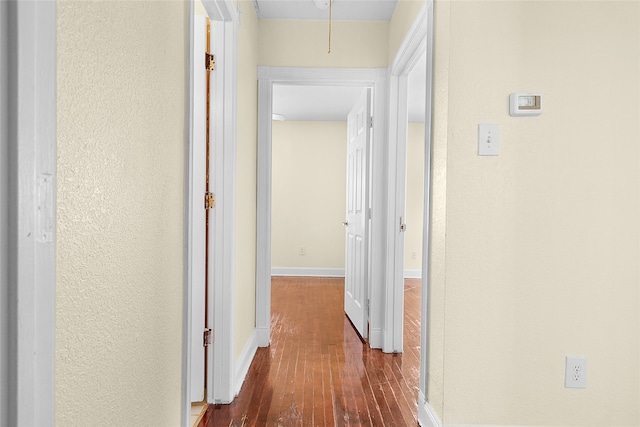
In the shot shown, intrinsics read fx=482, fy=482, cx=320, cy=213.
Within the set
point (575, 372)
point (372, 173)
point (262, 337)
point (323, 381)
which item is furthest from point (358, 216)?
point (575, 372)

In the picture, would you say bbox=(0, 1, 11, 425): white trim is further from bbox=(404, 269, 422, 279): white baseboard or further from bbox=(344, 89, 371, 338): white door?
bbox=(404, 269, 422, 279): white baseboard

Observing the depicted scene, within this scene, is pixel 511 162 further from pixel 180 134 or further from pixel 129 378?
pixel 129 378

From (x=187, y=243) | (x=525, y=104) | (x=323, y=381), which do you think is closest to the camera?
(x=187, y=243)

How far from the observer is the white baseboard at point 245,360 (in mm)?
2574

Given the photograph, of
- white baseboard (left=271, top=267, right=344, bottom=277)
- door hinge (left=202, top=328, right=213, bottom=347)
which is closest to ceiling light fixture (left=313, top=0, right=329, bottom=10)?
door hinge (left=202, top=328, right=213, bottom=347)

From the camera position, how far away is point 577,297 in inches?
75.7

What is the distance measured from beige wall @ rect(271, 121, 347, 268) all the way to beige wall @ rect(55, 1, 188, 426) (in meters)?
5.49

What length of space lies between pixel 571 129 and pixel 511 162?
0.27m

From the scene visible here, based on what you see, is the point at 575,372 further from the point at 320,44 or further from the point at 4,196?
the point at 320,44

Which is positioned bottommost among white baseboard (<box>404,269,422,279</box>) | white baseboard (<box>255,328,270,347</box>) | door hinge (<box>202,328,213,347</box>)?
white baseboard (<box>404,269,422,279</box>)

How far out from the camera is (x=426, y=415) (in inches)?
83.0

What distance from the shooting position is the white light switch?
190 cm

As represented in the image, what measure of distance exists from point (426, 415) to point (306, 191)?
5069 millimetres

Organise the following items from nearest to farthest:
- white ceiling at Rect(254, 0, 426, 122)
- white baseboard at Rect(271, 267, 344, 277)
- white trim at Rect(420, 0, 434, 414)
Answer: white trim at Rect(420, 0, 434, 414), white ceiling at Rect(254, 0, 426, 122), white baseboard at Rect(271, 267, 344, 277)
